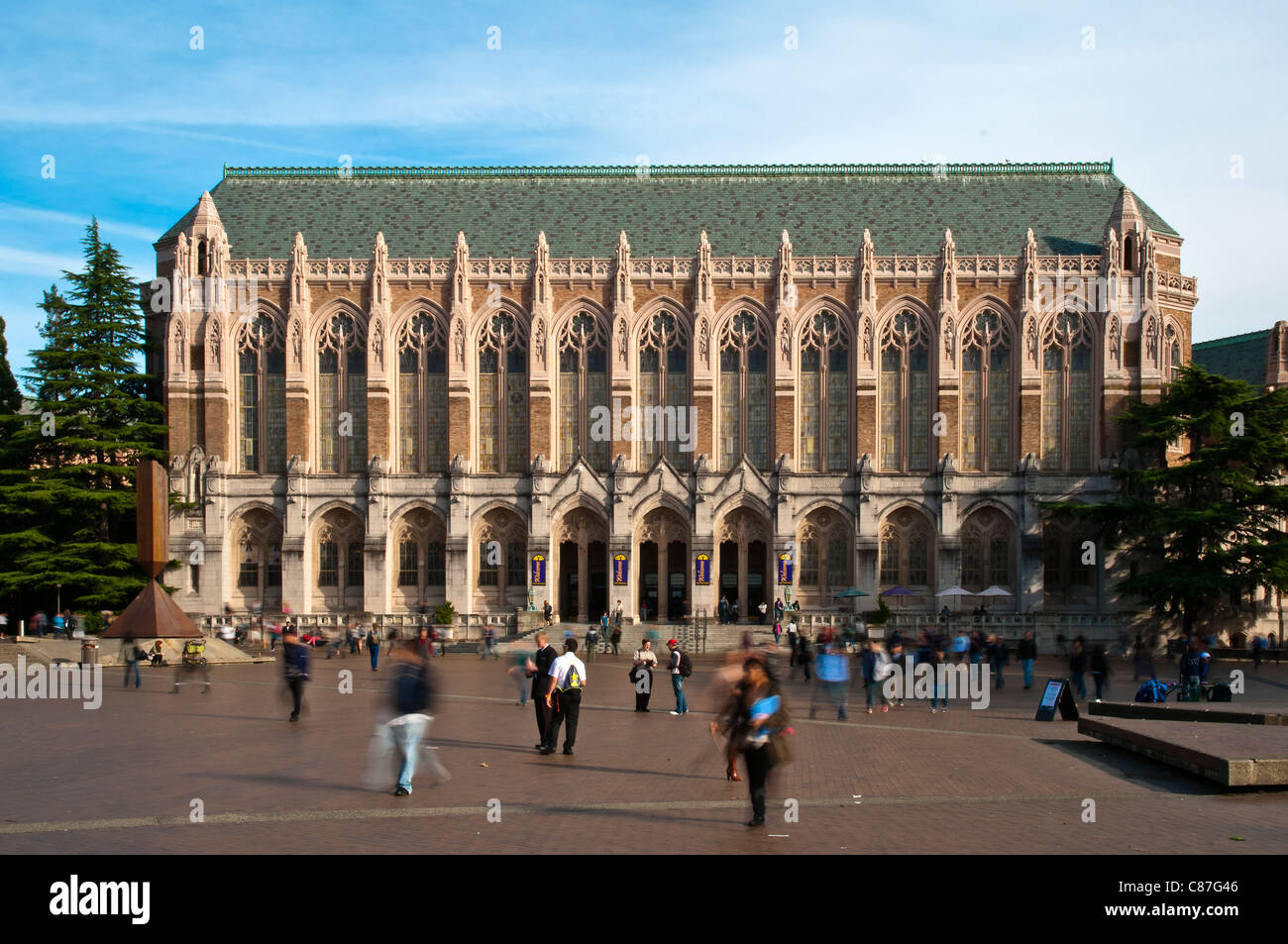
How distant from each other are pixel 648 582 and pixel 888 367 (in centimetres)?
1523

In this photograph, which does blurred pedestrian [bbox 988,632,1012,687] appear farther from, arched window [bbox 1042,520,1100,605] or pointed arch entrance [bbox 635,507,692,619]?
arched window [bbox 1042,520,1100,605]

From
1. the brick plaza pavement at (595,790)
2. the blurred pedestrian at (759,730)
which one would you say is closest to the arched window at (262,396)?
the brick plaza pavement at (595,790)

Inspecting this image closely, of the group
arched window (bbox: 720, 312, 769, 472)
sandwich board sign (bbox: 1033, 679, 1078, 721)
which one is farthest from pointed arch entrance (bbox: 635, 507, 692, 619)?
sandwich board sign (bbox: 1033, 679, 1078, 721)

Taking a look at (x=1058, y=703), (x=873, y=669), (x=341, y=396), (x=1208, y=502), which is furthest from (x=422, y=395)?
(x=1058, y=703)

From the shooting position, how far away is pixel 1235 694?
3256 centimetres

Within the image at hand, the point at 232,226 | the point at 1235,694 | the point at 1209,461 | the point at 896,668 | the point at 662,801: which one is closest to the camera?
the point at 662,801

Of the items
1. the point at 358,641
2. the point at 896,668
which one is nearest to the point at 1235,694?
the point at 896,668

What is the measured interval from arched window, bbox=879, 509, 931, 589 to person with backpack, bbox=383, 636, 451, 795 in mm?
42983

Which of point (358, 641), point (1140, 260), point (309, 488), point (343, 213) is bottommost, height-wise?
point (358, 641)

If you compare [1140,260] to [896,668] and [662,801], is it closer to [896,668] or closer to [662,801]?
[896,668]

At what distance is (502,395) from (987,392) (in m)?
22.7

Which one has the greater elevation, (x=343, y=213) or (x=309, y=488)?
(x=343, y=213)

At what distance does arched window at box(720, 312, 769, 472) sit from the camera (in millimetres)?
56969
